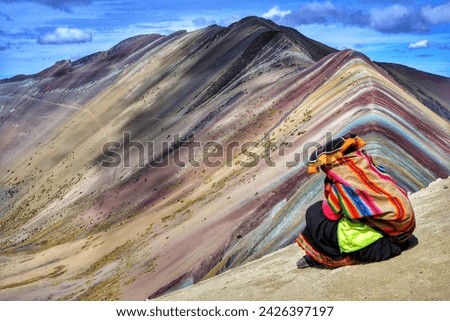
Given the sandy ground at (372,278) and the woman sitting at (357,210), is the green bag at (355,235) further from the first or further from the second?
the sandy ground at (372,278)

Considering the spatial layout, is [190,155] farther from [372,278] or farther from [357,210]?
[372,278]

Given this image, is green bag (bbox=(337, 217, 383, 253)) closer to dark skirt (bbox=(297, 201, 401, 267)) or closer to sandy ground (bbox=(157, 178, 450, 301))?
dark skirt (bbox=(297, 201, 401, 267))

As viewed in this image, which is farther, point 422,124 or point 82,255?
point 82,255

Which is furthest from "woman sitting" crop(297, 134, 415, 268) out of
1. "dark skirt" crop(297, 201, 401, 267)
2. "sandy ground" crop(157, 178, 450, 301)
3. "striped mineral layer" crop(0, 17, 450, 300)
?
"striped mineral layer" crop(0, 17, 450, 300)

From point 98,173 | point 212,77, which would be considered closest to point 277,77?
point 212,77

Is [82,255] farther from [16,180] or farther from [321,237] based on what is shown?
[16,180]
